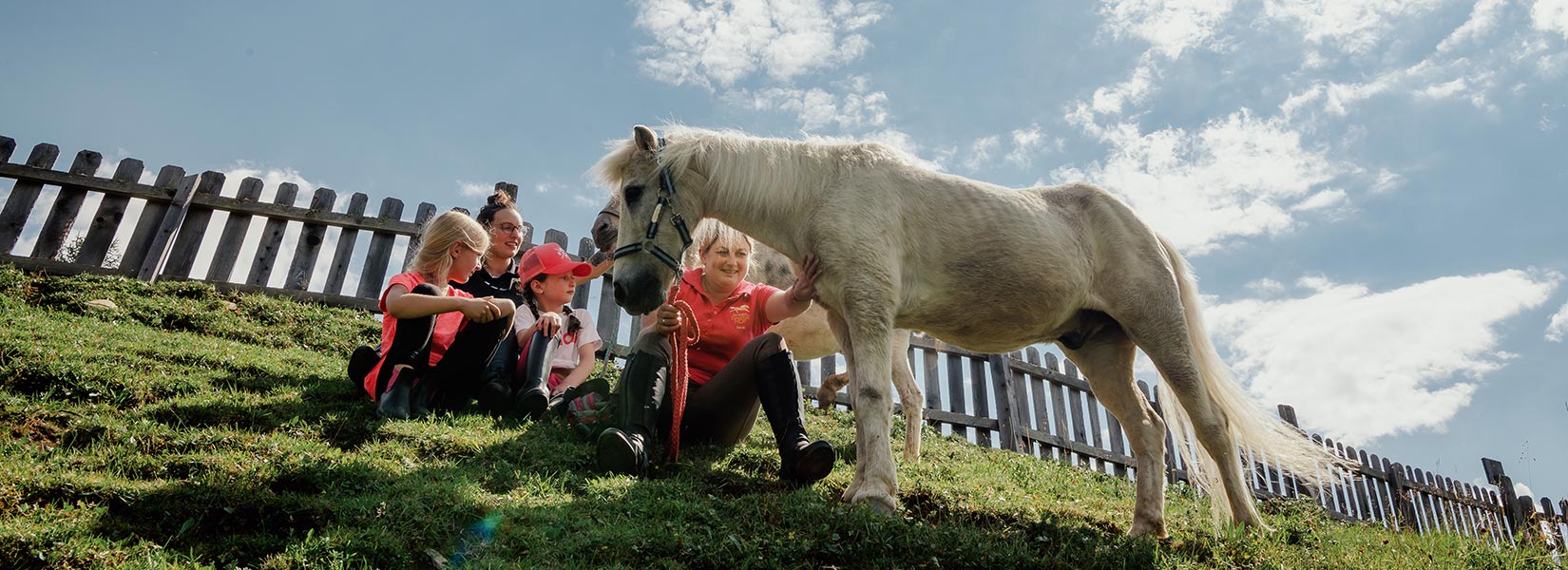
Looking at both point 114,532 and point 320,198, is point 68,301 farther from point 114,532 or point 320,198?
point 114,532

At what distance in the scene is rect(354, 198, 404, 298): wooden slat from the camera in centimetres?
1063

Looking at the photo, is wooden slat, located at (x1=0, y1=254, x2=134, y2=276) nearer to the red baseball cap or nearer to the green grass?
the green grass

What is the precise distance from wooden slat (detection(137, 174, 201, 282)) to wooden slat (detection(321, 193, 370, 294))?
1839 mm

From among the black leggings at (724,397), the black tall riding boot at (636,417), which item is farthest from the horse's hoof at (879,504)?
the black tall riding boot at (636,417)

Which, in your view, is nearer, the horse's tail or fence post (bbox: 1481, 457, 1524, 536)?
the horse's tail

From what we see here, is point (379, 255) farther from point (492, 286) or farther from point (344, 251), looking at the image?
point (492, 286)

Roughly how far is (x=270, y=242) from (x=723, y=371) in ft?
28.6

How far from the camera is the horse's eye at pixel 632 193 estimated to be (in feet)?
14.6

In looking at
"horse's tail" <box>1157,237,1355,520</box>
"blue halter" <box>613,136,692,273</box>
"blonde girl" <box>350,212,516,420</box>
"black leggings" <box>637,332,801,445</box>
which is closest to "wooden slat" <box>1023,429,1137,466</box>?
"horse's tail" <box>1157,237,1355,520</box>

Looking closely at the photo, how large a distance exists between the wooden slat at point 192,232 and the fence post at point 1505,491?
23.5 meters

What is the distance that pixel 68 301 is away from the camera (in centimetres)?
813

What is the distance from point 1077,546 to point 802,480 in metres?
1.40

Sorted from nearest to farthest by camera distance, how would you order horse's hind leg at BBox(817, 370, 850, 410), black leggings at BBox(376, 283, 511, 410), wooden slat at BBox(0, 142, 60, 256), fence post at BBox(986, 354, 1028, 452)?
black leggings at BBox(376, 283, 511, 410) < horse's hind leg at BBox(817, 370, 850, 410) < wooden slat at BBox(0, 142, 60, 256) < fence post at BBox(986, 354, 1028, 452)

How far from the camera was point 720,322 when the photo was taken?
5152 millimetres
